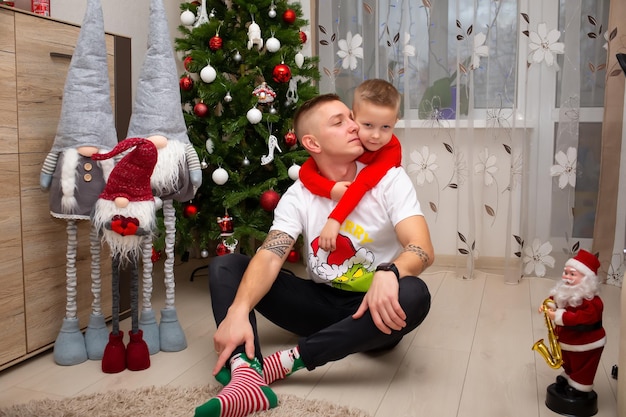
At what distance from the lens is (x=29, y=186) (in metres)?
1.87

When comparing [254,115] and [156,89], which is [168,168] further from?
[254,115]

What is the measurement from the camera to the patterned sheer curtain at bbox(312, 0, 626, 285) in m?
2.72

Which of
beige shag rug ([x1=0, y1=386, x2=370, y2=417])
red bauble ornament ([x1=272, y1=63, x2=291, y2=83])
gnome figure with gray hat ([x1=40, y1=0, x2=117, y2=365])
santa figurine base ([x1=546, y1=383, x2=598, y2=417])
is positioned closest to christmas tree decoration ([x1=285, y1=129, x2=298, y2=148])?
red bauble ornament ([x1=272, y1=63, x2=291, y2=83])

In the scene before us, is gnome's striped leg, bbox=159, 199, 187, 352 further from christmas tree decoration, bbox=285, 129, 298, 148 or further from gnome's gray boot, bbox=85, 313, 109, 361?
christmas tree decoration, bbox=285, 129, 298, 148

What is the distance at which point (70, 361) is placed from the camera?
6.21 feet

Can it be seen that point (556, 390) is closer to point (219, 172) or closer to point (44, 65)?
point (219, 172)

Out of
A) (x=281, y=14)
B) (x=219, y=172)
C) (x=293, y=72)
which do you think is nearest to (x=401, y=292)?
(x=219, y=172)

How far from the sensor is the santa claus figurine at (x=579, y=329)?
1.48m

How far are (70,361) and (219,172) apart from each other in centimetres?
90

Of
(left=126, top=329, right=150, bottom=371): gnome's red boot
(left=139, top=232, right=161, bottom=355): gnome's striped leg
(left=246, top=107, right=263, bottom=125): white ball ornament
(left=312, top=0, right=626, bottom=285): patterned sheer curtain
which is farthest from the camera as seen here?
(left=312, top=0, right=626, bottom=285): patterned sheer curtain

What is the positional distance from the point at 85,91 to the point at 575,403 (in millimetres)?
1524

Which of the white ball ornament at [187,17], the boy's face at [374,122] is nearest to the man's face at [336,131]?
the boy's face at [374,122]

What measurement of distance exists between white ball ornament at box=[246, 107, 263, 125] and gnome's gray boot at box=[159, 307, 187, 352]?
0.82 meters

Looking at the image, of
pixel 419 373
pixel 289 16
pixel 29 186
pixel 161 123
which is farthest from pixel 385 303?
pixel 289 16
